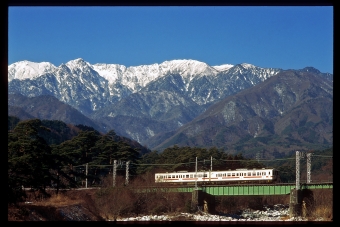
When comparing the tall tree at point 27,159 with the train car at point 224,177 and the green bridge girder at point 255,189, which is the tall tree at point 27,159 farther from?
the train car at point 224,177

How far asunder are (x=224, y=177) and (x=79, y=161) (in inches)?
533

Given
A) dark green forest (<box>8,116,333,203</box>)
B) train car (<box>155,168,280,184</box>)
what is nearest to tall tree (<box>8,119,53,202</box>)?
dark green forest (<box>8,116,333,203</box>)

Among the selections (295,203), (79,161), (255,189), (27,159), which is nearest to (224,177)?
(255,189)

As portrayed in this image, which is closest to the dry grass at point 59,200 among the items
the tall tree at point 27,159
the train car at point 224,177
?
the tall tree at point 27,159

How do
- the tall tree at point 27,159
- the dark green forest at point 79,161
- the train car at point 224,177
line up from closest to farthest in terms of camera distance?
the tall tree at point 27,159 < the dark green forest at point 79,161 < the train car at point 224,177

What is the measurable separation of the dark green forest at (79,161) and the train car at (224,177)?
11.4 ft

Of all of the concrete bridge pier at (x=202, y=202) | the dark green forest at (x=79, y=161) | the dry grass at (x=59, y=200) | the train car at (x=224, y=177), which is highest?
the dark green forest at (x=79, y=161)

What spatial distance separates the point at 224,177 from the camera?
53.5 meters

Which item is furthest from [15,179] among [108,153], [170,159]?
[170,159]

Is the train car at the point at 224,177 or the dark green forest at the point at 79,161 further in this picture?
the train car at the point at 224,177

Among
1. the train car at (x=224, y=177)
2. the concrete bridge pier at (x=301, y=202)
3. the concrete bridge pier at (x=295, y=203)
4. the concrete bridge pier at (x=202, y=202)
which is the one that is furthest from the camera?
the train car at (x=224, y=177)

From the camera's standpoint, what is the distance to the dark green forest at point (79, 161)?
30609 mm

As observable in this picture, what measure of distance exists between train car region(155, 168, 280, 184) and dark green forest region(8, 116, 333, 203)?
347 centimetres

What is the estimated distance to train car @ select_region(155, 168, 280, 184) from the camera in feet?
172
